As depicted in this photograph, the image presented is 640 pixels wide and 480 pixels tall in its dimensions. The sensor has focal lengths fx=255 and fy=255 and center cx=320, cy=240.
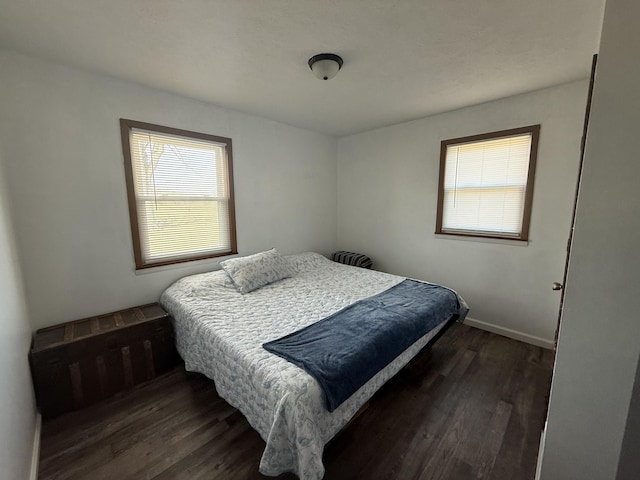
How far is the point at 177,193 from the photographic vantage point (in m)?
2.55

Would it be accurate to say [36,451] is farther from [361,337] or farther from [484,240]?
[484,240]

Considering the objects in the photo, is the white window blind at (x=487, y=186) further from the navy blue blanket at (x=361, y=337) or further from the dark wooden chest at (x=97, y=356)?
the dark wooden chest at (x=97, y=356)

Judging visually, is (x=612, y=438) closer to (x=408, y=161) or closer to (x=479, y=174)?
(x=479, y=174)

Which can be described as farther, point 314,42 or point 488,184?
point 488,184

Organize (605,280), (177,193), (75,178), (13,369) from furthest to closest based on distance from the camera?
1. (177,193)
2. (75,178)
3. (13,369)
4. (605,280)

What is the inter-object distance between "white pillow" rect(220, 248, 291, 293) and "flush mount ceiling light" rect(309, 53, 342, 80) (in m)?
1.85

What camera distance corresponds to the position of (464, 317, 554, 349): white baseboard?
2.58 m

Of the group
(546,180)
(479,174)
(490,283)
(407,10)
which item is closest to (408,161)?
(479,174)

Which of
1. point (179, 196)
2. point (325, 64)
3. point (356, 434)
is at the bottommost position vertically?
point (356, 434)

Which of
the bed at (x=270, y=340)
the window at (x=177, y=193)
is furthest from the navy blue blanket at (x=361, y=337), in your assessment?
the window at (x=177, y=193)

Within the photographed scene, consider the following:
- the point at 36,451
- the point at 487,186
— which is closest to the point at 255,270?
the point at 36,451

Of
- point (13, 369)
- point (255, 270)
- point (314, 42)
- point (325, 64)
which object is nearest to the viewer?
point (13, 369)

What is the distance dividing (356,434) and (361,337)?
2.01ft

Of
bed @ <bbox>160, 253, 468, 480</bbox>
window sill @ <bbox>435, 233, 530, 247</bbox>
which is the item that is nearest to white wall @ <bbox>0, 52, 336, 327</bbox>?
bed @ <bbox>160, 253, 468, 480</bbox>
